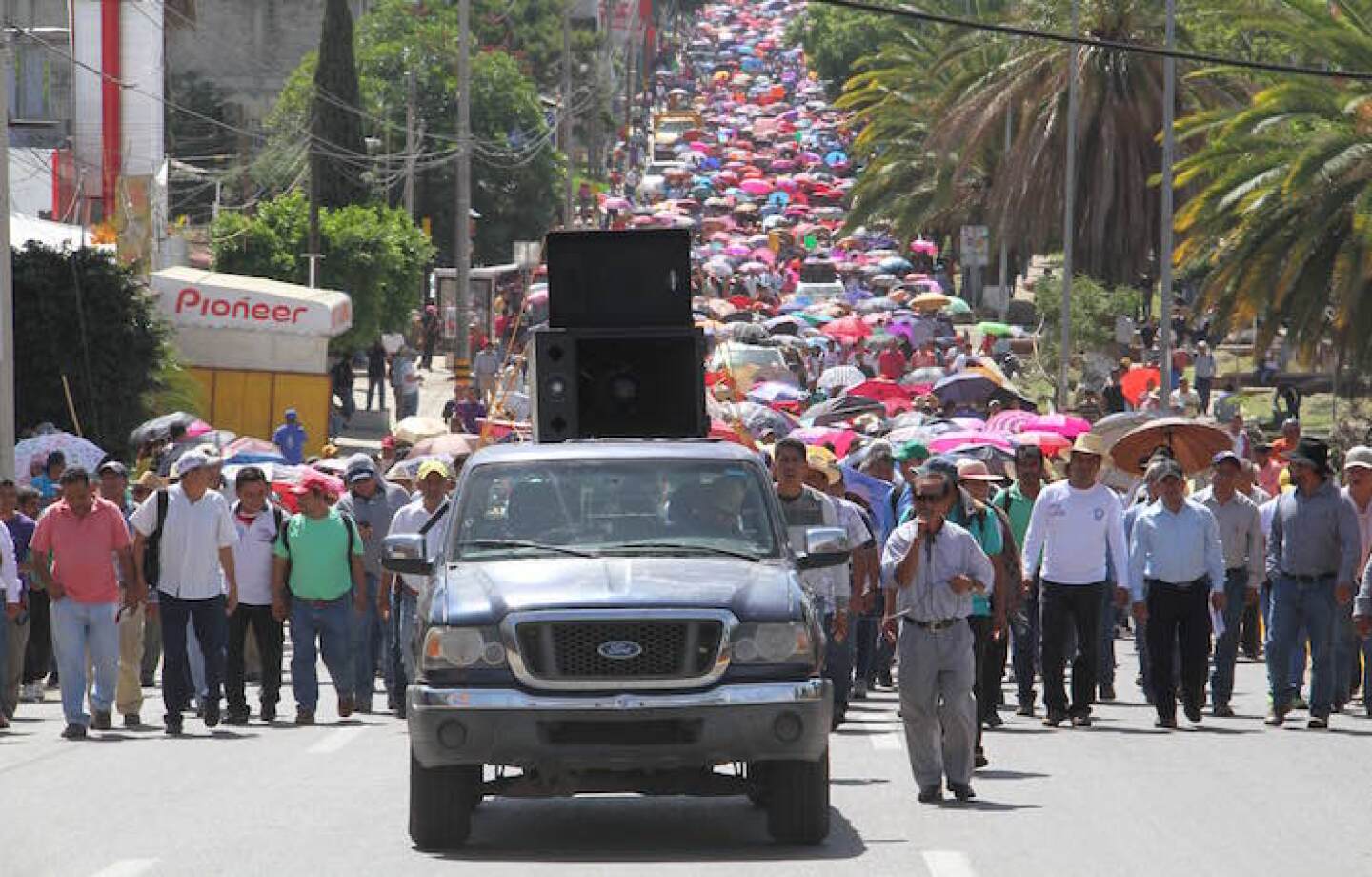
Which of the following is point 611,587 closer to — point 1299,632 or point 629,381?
point 629,381

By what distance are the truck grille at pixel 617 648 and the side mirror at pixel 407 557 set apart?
1.16 m

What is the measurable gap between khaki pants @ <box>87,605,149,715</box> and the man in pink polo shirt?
0.66 metres

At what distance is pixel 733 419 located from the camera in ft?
99.2

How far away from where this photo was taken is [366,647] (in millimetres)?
17797

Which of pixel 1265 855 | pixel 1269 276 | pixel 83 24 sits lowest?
pixel 1265 855

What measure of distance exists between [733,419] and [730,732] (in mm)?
19434

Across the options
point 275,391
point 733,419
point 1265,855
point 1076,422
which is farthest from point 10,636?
point 275,391

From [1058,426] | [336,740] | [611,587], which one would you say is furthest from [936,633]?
[1058,426]

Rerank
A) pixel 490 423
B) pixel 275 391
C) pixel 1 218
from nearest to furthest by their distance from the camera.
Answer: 1. pixel 1 218
2. pixel 490 423
3. pixel 275 391

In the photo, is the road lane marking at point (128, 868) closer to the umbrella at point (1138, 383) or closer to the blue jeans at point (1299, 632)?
the blue jeans at point (1299, 632)

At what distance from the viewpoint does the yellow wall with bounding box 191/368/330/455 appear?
138 ft

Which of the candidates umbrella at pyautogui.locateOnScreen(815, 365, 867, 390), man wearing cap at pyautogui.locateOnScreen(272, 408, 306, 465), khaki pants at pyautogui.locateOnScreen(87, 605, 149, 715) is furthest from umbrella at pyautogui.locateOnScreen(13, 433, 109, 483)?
umbrella at pyautogui.locateOnScreen(815, 365, 867, 390)

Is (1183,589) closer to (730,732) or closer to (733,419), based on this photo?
(730,732)

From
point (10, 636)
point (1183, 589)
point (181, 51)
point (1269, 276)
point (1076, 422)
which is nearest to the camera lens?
point (1183, 589)
